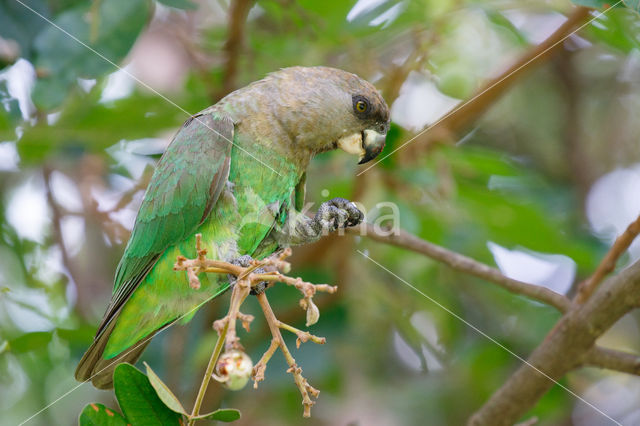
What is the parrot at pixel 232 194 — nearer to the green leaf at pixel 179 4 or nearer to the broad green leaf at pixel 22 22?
the green leaf at pixel 179 4

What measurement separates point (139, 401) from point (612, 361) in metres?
1.32

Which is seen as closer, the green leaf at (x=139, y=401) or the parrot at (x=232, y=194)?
the green leaf at (x=139, y=401)

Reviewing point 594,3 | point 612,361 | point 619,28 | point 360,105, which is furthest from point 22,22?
point 612,361

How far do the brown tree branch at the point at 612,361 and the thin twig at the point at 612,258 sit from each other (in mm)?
161

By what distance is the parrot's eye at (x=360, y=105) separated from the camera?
6.24 feet

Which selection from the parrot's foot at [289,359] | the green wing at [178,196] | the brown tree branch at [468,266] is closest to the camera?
the parrot's foot at [289,359]

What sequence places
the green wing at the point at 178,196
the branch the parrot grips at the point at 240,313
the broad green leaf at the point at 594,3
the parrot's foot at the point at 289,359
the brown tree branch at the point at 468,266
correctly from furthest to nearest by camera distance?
the brown tree branch at the point at 468,266
the green wing at the point at 178,196
the broad green leaf at the point at 594,3
the parrot's foot at the point at 289,359
the branch the parrot grips at the point at 240,313

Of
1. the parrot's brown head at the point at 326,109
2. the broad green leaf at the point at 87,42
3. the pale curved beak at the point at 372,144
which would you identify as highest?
the broad green leaf at the point at 87,42

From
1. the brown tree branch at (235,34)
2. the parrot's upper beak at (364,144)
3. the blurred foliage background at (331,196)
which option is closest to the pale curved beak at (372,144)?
the parrot's upper beak at (364,144)

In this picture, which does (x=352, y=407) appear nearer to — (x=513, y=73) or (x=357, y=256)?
(x=357, y=256)

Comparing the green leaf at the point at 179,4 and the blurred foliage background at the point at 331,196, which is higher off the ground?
the green leaf at the point at 179,4

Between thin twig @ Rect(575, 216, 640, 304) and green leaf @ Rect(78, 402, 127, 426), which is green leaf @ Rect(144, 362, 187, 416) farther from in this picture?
thin twig @ Rect(575, 216, 640, 304)

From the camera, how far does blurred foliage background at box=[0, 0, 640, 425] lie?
1945mm

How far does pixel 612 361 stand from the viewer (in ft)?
6.13
